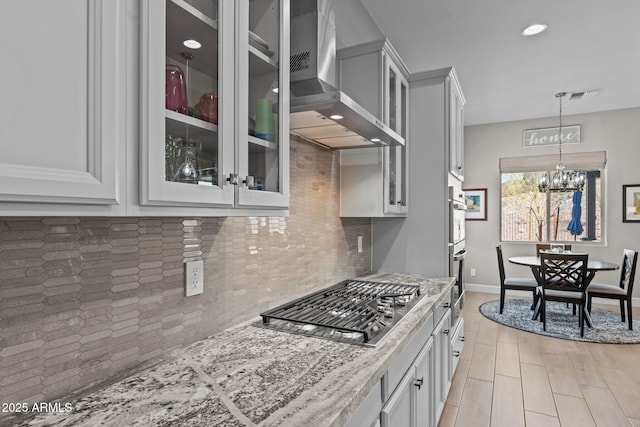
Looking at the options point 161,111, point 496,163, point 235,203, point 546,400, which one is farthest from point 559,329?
point 161,111

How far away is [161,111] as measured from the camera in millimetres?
817

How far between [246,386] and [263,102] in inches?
34.4

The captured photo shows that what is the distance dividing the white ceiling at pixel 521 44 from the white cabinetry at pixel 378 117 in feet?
1.81

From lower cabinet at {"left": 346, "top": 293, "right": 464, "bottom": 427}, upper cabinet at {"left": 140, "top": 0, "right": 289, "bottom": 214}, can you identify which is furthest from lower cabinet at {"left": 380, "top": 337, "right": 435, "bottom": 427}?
upper cabinet at {"left": 140, "top": 0, "right": 289, "bottom": 214}

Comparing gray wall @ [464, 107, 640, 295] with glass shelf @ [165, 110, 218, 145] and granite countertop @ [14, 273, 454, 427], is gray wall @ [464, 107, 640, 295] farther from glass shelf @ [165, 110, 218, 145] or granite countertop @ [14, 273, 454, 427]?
glass shelf @ [165, 110, 218, 145]

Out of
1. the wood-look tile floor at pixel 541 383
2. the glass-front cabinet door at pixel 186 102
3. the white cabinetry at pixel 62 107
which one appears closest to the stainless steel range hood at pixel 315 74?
the glass-front cabinet door at pixel 186 102

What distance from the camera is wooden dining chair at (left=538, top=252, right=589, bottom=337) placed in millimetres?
3865

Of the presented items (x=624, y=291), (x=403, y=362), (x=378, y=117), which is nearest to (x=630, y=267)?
(x=624, y=291)

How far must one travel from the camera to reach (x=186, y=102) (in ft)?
3.01

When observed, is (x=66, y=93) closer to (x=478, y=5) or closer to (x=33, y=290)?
(x=33, y=290)

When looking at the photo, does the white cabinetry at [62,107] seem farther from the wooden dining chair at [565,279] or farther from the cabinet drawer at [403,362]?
the wooden dining chair at [565,279]

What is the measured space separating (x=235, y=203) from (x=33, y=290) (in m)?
0.53

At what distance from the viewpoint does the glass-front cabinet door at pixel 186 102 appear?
786 millimetres

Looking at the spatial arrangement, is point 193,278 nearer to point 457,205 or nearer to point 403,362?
point 403,362
